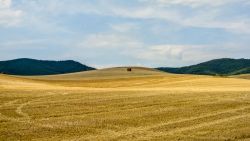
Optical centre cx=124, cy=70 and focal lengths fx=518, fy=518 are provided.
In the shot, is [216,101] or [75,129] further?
[216,101]

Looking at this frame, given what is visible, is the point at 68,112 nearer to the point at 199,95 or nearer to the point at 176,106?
the point at 176,106

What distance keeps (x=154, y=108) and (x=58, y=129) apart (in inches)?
A: 450

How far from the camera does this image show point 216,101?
144 ft

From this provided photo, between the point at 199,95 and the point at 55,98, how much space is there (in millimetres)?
14039

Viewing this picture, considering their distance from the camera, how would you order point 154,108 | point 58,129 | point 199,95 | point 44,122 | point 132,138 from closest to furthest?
point 132,138
point 58,129
point 44,122
point 154,108
point 199,95

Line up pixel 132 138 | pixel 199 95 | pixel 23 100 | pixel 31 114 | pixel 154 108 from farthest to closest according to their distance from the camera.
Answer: pixel 199 95, pixel 23 100, pixel 154 108, pixel 31 114, pixel 132 138

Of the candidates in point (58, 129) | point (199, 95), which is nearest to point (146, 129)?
point (58, 129)

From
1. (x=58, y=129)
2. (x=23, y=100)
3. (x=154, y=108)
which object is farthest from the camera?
(x=23, y=100)

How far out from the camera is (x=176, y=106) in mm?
39969

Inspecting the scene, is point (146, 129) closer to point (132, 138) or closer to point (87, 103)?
point (132, 138)

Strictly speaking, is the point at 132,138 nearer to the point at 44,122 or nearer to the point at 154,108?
the point at 44,122

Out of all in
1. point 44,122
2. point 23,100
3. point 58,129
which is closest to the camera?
point 58,129

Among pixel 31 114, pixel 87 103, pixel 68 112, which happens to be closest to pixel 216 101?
pixel 87 103

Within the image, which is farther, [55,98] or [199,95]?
[199,95]
